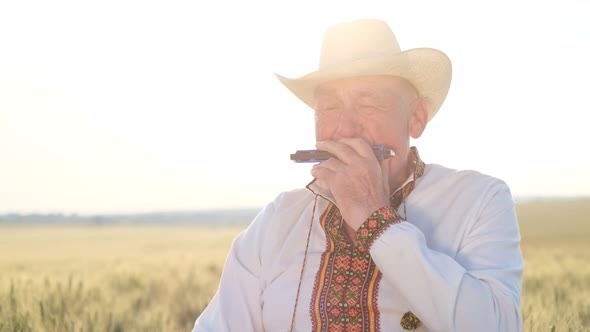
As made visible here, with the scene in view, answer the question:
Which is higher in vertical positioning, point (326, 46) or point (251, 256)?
point (326, 46)

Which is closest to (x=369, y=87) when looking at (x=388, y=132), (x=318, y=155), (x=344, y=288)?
(x=388, y=132)

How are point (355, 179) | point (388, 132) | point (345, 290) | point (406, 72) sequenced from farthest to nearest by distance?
1. point (406, 72)
2. point (388, 132)
3. point (345, 290)
4. point (355, 179)

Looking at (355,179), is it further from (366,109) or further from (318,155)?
(366,109)

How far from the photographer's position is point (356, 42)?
10.9 feet

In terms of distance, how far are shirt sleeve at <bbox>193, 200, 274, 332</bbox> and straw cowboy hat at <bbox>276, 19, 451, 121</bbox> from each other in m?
0.68

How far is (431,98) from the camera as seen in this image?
3424 mm

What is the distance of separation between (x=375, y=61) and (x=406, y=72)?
18 cm

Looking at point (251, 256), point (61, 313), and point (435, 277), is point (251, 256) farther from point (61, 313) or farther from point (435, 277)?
point (61, 313)

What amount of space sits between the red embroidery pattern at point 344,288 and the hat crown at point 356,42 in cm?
72

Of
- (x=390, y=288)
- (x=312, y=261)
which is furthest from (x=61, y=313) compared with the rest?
(x=390, y=288)

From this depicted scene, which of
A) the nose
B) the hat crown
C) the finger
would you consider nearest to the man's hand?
the finger

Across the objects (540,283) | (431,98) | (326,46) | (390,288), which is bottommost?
(540,283)

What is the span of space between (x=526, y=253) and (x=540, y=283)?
103 inches

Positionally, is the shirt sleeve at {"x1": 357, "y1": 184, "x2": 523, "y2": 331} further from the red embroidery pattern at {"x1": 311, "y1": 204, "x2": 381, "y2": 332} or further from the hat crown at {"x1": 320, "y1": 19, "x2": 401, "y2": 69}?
the hat crown at {"x1": 320, "y1": 19, "x2": 401, "y2": 69}
